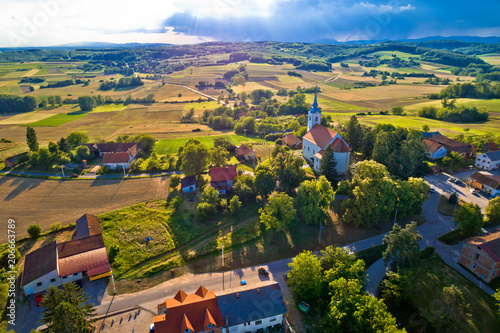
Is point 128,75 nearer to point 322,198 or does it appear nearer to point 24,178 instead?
point 24,178

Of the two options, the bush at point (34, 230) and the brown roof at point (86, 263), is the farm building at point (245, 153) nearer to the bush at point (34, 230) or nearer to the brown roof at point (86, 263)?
the brown roof at point (86, 263)

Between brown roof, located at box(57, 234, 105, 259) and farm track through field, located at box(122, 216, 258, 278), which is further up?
brown roof, located at box(57, 234, 105, 259)

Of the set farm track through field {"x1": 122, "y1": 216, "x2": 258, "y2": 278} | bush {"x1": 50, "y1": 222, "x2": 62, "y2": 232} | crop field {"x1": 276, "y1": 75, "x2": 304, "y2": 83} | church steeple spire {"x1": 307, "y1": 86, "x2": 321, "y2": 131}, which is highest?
crop field {"x1": 276, "y1": 75, "x2": 304, "y2": 83}

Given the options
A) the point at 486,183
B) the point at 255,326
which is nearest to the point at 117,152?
the point at 255,326

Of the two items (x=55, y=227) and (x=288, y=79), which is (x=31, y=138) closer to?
(x=55, y=227)

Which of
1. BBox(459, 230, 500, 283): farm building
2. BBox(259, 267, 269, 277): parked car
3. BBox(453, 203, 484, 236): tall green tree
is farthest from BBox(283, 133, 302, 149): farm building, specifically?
BBox(259, 267, 269, 277): parked car

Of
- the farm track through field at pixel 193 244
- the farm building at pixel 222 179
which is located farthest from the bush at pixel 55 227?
the farm building at pixel 222 179

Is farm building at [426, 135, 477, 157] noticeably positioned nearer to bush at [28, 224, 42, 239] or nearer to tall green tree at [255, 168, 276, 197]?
tall green tree at [255, 168, 276, 197]

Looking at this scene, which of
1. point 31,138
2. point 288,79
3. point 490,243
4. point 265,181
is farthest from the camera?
point 288,79
